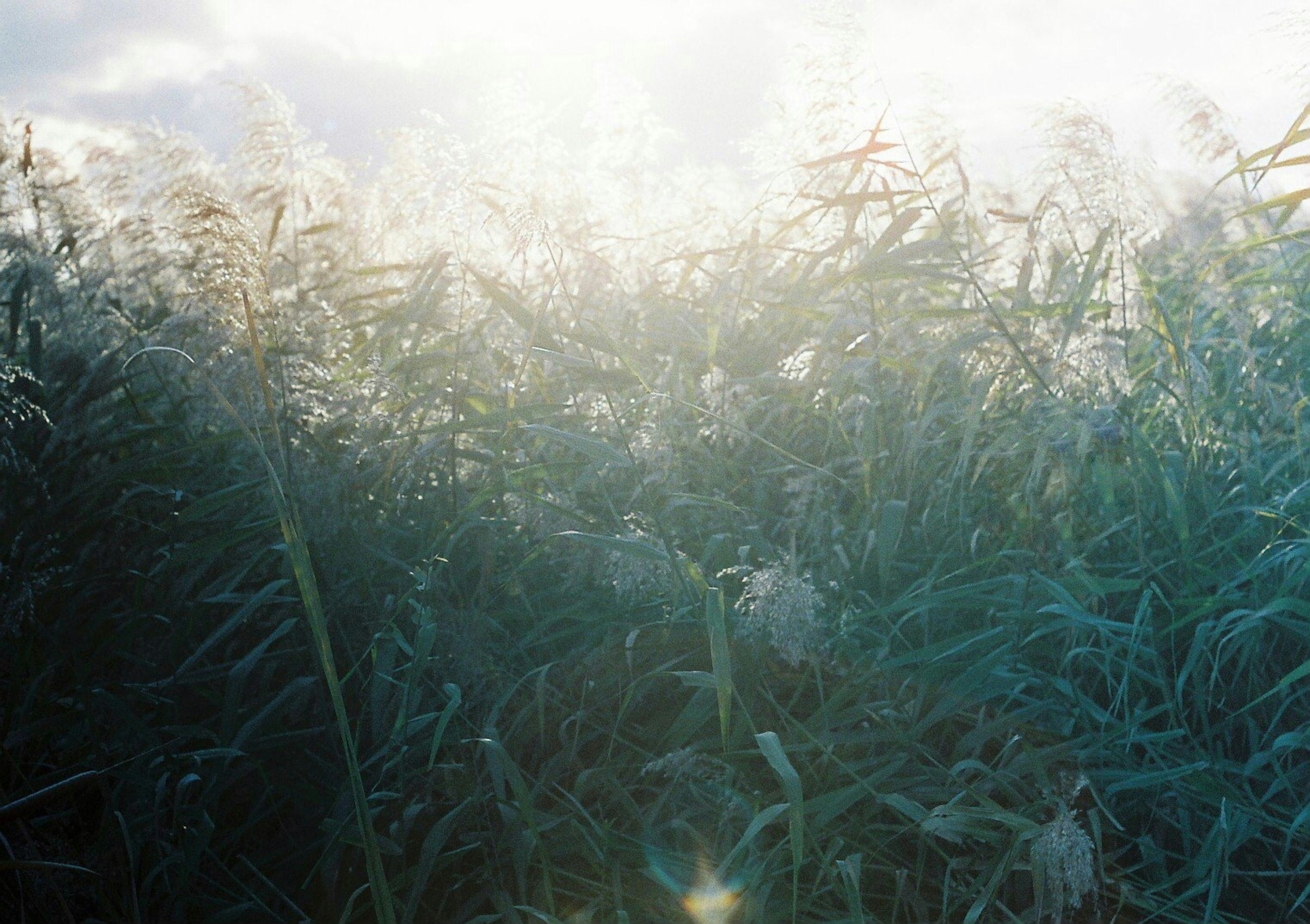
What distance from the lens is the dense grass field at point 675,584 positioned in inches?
57.7

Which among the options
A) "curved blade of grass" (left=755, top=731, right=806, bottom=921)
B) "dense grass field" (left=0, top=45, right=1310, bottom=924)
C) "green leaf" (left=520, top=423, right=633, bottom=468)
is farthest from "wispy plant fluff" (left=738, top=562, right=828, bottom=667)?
"green leaf" (left=520, top=423, right=633, bottom=468)

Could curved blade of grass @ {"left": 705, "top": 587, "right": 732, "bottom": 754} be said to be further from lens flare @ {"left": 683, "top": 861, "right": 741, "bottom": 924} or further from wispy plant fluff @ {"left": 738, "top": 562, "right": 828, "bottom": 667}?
lens flare @ {"left": 683, "top": 861, "right": 741, "bottom": 924}

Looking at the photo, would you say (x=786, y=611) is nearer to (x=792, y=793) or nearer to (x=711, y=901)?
(x=792, y=793)

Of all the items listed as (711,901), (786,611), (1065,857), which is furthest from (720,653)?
(1065,857)

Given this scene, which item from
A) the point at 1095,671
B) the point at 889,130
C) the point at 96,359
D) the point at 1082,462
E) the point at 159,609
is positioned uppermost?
the point at 889,130

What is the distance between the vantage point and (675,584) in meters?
1.68

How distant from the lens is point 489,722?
1.58m

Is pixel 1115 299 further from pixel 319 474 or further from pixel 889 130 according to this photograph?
pixel 319 474

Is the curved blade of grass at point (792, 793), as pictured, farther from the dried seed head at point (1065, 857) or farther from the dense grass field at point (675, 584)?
the dried seed head at point (1065, 857)

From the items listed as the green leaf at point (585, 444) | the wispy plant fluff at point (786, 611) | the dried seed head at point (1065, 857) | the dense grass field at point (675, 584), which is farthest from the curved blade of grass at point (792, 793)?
the green leaf at point (585, 444)

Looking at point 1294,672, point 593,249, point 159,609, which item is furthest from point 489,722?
point 593,249

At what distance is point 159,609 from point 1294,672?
186cm

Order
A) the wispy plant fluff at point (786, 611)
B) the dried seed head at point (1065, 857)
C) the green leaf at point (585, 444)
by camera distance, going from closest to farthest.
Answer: the dried seed head at point (1065, 857) < the wispy plant fluff at point (786, 611) < the green leaf at point (585, 444)

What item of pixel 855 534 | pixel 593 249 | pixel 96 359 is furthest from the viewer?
pixel 593 249
